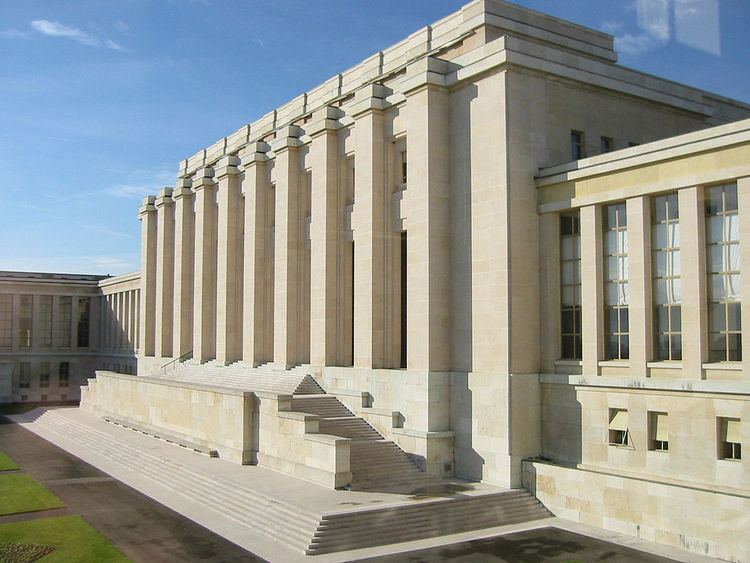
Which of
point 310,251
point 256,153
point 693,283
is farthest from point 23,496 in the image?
point 693,283

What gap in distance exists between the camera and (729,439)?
87.2 feet

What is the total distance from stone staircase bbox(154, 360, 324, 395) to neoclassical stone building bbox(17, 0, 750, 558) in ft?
0.86

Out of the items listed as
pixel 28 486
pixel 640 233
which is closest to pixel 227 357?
pixel 28 486

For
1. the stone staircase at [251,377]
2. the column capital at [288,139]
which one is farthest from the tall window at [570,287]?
the column capital at [288,139]

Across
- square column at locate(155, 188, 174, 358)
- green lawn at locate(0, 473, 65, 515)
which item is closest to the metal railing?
square column at locate(155, 188, 174, 358)

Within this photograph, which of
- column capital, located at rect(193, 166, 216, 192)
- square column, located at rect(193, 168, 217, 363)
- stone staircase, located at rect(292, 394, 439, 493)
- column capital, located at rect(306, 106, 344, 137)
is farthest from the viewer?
square column, located at rect(193, 168, 217, 363)

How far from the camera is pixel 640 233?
97.3ft

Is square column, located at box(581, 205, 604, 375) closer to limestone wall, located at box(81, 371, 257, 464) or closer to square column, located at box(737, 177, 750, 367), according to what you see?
square column, located at box(737, 177, 750, 367)

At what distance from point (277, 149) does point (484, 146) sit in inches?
705

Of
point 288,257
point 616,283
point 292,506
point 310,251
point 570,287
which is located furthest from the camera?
point 288,257

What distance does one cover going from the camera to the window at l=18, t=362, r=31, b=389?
3378 inches

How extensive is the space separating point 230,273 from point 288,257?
9369 millimetres

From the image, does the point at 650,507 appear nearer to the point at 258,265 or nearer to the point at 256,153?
the point at 258,265

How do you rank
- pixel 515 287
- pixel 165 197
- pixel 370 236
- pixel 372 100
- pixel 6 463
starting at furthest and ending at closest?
pixel 165 197, pixel 6 463, pixel 372 100, pixel 370 236, pixel 515 287
